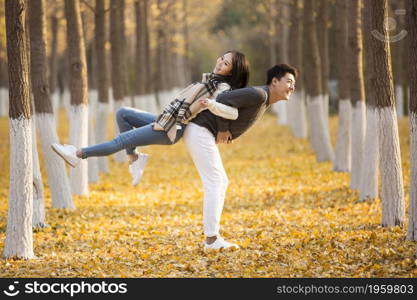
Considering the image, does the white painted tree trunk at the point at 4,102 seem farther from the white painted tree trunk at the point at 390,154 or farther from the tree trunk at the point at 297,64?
the white painted tree trunk at the point at 390,154

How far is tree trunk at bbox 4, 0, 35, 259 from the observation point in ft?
29.0

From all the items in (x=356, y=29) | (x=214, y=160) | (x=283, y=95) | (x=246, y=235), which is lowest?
(x=246, y=235)

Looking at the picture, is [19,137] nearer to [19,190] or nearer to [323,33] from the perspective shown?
[19,190]

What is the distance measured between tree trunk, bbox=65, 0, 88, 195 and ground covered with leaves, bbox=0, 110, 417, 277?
64 centimetres

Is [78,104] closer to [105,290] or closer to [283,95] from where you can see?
[283,95]

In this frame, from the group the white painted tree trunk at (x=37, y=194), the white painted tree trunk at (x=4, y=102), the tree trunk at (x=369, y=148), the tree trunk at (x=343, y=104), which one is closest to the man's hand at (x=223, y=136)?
the white painted tree trunk at (x=37, y=194)

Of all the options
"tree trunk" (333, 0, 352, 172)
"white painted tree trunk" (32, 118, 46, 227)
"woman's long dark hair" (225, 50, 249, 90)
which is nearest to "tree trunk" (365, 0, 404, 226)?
"woman's long dark hair" (225, 50, 249, 90)

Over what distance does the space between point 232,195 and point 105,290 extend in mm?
8838

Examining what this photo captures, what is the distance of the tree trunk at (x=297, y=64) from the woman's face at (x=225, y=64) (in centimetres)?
1619

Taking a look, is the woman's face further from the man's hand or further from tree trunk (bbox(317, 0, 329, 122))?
tree trunk (bbox(317, 0, 329, 122))

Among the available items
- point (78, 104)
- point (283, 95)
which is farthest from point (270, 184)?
point (283, 95)

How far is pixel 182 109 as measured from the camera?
866cm

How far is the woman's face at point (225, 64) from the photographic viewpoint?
8656mm

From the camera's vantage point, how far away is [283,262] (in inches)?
342
